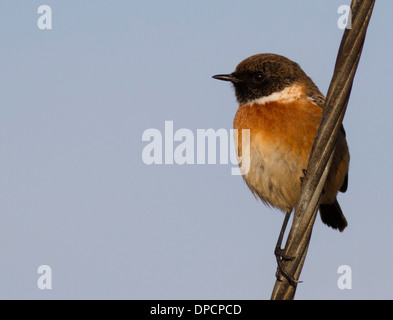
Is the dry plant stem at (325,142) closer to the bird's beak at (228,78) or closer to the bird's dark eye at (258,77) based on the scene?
the bird's dark eye at (258,77)

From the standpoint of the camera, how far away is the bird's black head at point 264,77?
639cm

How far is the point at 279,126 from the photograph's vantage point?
5723mm

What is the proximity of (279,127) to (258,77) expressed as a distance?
1062mm

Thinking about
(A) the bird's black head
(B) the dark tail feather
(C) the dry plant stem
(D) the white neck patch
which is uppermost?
(A) the bird's black head

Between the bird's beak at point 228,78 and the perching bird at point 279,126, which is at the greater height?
the bird's beak at point 228,78

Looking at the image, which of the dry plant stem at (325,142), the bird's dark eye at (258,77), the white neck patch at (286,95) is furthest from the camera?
the bird's dark eye at (258,77)

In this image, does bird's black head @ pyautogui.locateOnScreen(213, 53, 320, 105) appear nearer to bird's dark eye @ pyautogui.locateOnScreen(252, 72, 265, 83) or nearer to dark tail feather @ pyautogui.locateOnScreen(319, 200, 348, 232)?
bird's dark eye @ pyautogui.locateOnScreen(252, 72, 265, 83)

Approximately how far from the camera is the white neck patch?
20.0 feet

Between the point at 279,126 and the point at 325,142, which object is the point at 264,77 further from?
the point at 325,142

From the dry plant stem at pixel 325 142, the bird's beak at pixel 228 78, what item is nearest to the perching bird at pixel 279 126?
the bird's beak at pixel 228 78

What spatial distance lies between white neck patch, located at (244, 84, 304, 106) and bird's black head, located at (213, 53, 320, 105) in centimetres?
6

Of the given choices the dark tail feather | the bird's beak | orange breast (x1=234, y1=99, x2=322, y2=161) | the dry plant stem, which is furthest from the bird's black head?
the dry plant stem
